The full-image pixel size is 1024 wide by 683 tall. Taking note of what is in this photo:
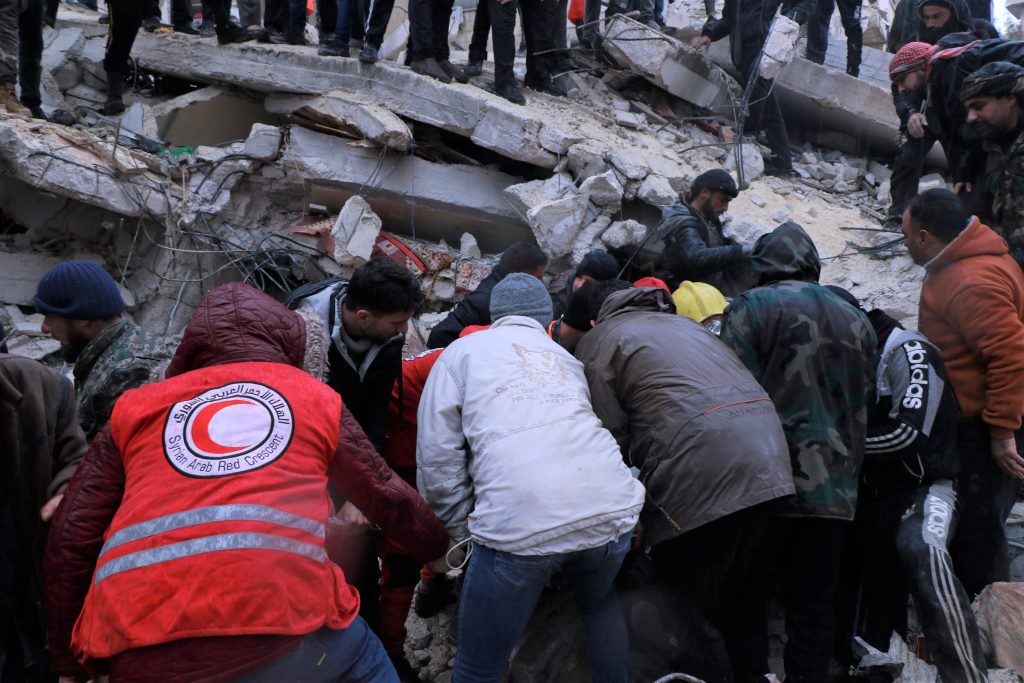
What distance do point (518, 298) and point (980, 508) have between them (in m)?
2.11

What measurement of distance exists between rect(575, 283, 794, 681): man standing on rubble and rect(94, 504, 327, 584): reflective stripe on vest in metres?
1.31

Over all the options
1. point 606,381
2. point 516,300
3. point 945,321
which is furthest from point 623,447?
point 945,321

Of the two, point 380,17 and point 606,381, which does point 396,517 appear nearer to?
point 606,381

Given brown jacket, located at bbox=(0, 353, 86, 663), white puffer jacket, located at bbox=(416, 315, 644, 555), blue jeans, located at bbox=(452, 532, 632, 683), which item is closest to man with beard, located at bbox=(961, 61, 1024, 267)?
white puffer jacket, located at bbox=(416, 315, 644, 555)

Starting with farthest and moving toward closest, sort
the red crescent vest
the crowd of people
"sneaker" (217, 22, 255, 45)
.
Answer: "sneaker" (217, 22, 255, 45)
the crowd of people
the red crescent vest

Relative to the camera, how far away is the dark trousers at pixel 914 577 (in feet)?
9.05

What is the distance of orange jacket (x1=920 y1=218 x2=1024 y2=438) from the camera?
306 centimetres

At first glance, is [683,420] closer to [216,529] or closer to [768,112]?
[216,529]

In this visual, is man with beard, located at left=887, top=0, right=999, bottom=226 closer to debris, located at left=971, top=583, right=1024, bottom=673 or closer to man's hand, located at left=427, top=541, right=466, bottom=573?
debris, located at left=971, top=583, right=1024, bottom=673

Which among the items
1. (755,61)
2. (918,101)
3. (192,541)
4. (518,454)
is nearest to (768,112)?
(755,61)

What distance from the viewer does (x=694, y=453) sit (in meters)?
2.55

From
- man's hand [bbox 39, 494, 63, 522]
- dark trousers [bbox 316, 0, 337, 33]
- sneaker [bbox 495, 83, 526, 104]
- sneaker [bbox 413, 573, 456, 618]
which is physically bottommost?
sneaker [bbox 413, 573, 456, 618]

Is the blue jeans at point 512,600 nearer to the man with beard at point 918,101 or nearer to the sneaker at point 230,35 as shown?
the man with beard at point 918,101

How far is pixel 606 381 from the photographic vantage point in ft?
9.06
